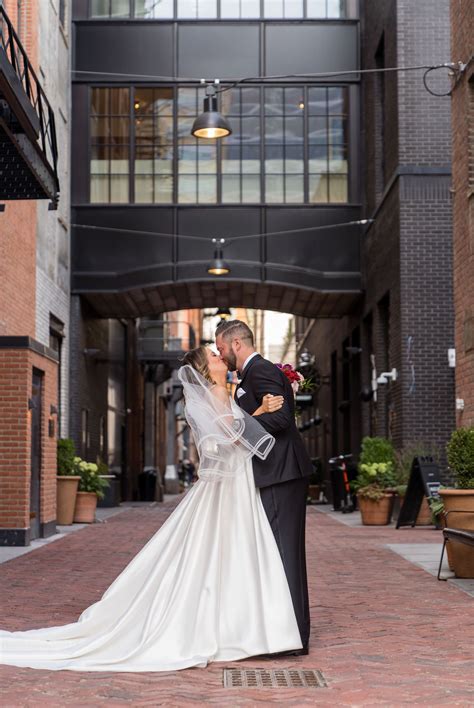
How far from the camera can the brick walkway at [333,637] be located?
18.3 ft

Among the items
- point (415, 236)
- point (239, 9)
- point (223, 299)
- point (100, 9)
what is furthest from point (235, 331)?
point (100, 9)

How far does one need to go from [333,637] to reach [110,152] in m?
19.4

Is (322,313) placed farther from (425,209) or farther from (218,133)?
(218,133)

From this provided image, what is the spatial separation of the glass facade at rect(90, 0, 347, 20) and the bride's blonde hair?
2009 centimetres

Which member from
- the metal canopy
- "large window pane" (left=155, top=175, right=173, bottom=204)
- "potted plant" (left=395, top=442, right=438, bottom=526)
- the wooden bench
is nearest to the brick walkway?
the wooden bench

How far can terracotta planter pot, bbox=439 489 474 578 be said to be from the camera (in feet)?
34.9

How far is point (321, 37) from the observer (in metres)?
25.6

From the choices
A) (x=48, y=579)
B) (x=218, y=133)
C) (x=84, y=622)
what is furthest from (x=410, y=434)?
(x=84, y=622)

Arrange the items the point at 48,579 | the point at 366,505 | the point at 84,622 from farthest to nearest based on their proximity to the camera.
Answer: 1. the point at 366,505
2. the point at 48,579
3. the point at 84,622

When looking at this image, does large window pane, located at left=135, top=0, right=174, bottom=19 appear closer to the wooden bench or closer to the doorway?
the doorway

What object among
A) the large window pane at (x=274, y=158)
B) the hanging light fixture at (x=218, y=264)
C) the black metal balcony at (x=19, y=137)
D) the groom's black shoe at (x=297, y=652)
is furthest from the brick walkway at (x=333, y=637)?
the large window pane at (x=274, y=158)

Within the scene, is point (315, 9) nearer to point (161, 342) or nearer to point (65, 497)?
point (65, 497)

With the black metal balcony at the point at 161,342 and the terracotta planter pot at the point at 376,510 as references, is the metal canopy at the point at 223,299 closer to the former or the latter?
the terracotta planter pot at the point at 376,510

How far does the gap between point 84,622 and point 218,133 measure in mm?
11869
